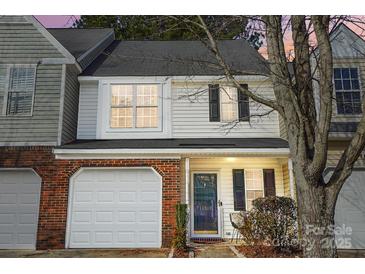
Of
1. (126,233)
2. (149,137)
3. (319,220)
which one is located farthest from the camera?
(149,137)

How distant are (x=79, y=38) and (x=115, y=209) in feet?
25.6

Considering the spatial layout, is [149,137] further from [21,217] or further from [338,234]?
[338,234]

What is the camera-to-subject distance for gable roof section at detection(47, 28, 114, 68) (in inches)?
463

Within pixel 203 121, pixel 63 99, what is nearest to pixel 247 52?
pixel 203 121

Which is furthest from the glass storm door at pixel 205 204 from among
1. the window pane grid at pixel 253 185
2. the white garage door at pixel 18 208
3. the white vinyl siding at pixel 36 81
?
the white garage door at pixel 18 208

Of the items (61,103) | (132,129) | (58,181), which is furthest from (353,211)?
(61,103)

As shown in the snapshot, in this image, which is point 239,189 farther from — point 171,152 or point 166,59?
point 166,59

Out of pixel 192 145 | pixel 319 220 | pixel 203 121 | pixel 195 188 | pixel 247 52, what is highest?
pixel 247 52

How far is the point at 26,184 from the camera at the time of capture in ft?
31.9

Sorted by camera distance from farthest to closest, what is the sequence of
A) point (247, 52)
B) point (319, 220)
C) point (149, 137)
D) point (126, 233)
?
point (247, 52) → point (149, 137) → point (126, 233) → point (319, 220)

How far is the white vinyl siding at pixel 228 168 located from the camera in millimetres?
10656

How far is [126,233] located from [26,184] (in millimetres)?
3343

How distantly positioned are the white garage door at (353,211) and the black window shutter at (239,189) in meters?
2.81

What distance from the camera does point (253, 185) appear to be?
424 inches
